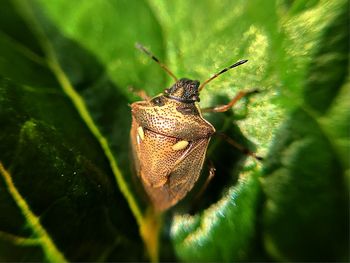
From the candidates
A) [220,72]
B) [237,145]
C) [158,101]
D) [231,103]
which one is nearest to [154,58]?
[158,101]

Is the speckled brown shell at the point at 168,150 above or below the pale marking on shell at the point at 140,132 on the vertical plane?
below

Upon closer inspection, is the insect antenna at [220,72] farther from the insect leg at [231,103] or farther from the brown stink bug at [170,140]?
the insect leg at [231,103]

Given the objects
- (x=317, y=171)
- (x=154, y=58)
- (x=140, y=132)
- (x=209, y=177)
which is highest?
(x=154, y=58)

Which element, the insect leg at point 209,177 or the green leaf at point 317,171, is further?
the insect leg at point 209,177

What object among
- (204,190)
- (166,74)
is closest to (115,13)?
(166,74)

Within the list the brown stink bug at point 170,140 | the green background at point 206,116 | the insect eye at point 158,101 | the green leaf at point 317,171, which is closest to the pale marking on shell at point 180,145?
the brown stink bug at point 170,140

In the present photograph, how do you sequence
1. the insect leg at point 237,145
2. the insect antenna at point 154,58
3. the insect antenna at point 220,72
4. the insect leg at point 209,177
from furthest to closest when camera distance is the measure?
the insect antenna at point 154,58, the insect leg at point 209,177, the insect antenna at point 220,72, the insect leg at point 237,145

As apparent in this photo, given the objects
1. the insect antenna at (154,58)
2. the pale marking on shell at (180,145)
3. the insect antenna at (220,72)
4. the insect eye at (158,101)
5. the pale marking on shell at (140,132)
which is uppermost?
the insect antenna at (154,58)

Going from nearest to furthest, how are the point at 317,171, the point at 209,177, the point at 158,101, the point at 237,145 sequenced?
the point at 317,171
the point at 237,145
the point at 209,177
the point at 158,101

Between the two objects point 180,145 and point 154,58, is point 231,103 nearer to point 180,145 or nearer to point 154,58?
point 180,145
